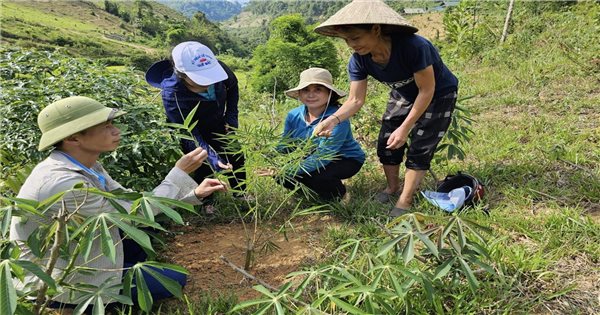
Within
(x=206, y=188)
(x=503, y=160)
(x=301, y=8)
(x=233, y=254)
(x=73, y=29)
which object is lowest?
(x=301, y=8)

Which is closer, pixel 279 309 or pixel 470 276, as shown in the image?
pixel 279 309

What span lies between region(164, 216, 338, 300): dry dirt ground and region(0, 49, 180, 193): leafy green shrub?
43 cm

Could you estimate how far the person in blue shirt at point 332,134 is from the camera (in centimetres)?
254

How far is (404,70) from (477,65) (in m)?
5.87

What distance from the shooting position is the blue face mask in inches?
100

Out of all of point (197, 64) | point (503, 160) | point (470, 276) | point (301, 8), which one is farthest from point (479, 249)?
point (301, 8)

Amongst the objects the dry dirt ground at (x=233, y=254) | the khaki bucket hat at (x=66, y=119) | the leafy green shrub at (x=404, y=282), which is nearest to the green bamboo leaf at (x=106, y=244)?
the leafy green shrub at (x=404, y=282)

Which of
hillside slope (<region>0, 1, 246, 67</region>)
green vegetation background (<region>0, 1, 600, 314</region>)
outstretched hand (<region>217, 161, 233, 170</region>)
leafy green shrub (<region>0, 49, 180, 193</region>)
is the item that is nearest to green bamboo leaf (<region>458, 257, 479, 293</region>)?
green vegetation background (<region>0, 1, 600, 314</region>)

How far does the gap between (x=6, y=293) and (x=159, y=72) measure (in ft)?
6.29

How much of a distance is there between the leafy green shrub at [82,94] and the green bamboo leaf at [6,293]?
103 centimetres

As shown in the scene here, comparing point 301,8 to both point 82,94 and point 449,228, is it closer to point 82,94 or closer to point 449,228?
point 82,94

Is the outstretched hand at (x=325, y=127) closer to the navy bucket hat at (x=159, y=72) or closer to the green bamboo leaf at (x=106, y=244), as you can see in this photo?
the navy bucket hat at (x=159, y=72)

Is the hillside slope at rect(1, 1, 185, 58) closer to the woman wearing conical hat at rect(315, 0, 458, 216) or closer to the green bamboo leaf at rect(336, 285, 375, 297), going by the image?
the woman wearing conical hat at rect(315, 0, 458, 216)

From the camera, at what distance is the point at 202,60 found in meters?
2.33
